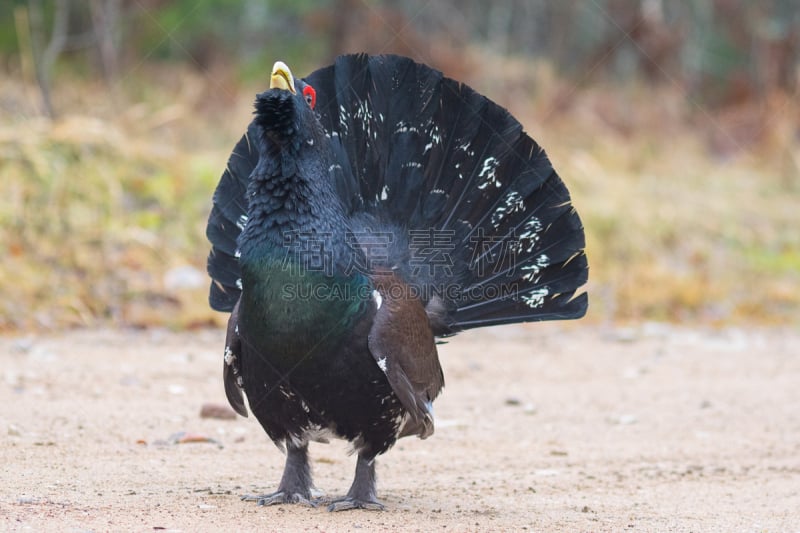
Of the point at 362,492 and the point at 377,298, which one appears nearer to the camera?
the point at 377,298

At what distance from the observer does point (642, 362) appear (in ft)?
33.9

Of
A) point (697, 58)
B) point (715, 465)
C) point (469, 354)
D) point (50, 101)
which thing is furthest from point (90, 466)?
point (697, 58)

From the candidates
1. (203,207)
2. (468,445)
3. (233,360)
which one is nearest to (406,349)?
(233,360)

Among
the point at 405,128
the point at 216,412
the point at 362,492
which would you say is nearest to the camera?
the point at 362,492

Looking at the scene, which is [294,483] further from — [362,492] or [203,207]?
[203,207]

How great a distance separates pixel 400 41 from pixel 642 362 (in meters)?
12.0

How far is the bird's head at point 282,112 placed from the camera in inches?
188

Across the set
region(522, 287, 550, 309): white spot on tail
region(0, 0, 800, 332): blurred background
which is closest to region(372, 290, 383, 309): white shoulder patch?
region(522, 287, 550, 309): white spot on tail

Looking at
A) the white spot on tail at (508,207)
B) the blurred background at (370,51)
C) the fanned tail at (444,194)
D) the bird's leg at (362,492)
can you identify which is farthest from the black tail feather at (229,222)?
the blurred background at (370,51)

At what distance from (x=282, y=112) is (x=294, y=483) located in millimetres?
1908

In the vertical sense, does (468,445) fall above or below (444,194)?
below

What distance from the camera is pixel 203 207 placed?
41.1ft

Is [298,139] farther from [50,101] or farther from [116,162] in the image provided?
[50,101]

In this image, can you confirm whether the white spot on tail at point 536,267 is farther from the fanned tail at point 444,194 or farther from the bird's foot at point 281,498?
the bird's foot at point 281,498
